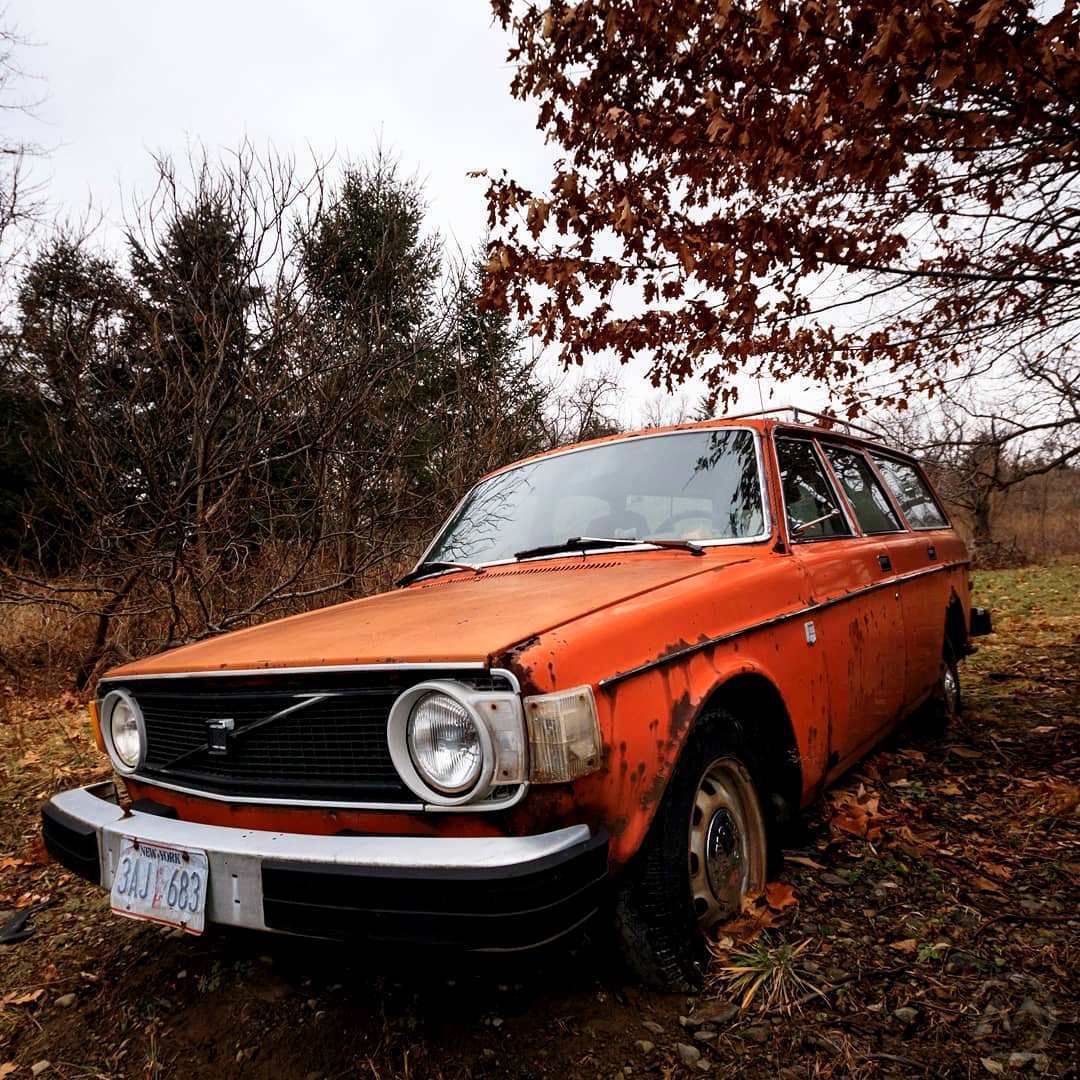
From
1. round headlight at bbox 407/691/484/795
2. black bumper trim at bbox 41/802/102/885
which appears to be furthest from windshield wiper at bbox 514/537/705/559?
black bumper trim at bbox 41/802/102/885

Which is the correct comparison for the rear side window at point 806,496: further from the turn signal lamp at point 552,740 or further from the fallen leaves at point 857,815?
the turn signal lamp at point 552,740

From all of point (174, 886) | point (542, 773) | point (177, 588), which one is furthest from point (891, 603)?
point (177, 588)

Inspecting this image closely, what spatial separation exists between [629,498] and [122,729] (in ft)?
6.45

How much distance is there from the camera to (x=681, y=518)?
2807mm

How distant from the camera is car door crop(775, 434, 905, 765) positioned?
2.74 meters

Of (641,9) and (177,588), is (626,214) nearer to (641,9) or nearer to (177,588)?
(641,9)

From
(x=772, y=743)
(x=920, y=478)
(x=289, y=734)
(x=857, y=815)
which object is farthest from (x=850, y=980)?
(x=920, y=478)

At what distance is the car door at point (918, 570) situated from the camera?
11.9ft

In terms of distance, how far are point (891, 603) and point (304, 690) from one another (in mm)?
2725

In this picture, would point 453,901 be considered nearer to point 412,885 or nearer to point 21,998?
point 412,885

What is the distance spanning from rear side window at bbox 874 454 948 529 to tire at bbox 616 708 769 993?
263 centimetres

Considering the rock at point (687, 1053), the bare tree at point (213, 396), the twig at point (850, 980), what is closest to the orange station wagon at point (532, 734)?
the rock at point (687, 1053)

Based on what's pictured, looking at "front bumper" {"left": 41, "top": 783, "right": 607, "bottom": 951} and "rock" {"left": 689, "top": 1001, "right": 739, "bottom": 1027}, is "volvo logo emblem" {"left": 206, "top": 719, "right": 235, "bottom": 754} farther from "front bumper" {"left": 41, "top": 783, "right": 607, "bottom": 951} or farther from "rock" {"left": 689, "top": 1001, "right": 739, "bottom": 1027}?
"rock" {"left": 689, "top": 1001, "right": 739, "bottom": 1027}

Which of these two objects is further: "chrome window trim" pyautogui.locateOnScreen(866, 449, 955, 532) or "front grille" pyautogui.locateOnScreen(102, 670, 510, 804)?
"chrome window trim" pyautogui.locateOnScreen(866, 449, 955, 532)
